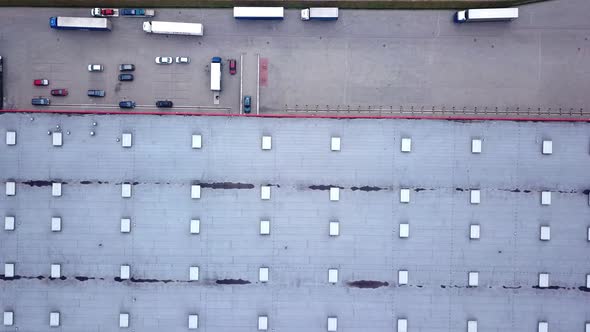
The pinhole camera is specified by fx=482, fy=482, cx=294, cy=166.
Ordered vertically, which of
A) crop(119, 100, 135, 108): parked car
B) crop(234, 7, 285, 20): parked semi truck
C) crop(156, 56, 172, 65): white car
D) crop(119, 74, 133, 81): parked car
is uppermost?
crop(234, 7, 285, 20): parked semi truck

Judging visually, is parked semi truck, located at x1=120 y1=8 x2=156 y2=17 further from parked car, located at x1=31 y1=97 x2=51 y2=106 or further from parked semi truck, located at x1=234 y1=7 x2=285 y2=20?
parked car, located at x1=31 y1=97 x2=51 y2=106

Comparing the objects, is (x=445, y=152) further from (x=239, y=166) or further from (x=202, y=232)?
(x=202, y=232)

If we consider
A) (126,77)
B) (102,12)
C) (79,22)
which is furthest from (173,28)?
(79,22)

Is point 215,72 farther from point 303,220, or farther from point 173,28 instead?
point 303,220

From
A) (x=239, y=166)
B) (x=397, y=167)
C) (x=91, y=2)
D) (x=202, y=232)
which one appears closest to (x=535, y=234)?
(x=397, y=167)

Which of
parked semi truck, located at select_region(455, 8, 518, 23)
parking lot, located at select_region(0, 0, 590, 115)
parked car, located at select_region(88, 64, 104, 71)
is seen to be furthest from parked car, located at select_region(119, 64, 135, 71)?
parked semi truck, located at select_region(455, 8, 518, 23)

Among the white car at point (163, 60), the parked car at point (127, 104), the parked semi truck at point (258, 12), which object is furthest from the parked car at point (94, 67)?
the parked semi truck at point (258, 12)
